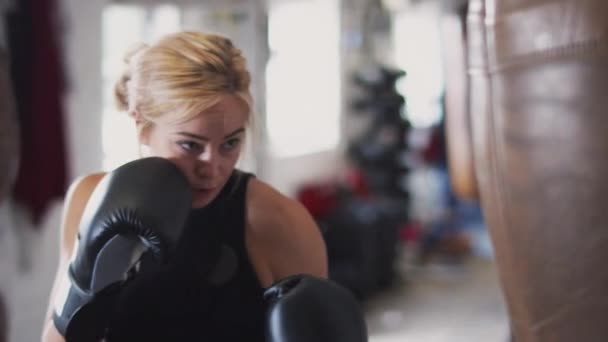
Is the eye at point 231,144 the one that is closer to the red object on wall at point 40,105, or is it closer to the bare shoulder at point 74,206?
the bare shoulder at point 74,206

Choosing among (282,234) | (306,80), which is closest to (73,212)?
(282,234)

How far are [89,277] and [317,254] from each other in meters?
0.29

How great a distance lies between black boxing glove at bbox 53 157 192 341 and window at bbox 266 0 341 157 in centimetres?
178

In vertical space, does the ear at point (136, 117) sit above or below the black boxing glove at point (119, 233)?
above

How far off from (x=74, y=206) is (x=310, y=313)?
1.09ft

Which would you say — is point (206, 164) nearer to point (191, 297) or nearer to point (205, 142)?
point (205, 142)

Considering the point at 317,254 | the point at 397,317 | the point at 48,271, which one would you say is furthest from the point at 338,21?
the point at 317,254

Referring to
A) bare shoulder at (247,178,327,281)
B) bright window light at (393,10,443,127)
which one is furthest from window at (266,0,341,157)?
bare shoulder at (247,178,327,281)

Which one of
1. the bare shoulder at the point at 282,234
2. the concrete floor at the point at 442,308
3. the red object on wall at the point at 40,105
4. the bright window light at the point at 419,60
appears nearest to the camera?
the bare shoulder at the point at 282,234

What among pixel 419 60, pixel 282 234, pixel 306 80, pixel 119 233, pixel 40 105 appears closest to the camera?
pixel 119 233

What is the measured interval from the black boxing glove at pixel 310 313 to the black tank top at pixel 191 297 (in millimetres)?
54

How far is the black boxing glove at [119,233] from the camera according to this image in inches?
31.5

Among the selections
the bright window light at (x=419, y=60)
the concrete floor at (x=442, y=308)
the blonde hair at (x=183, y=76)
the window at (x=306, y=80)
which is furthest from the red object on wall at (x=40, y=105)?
the bright window light at (x=419, y=60)

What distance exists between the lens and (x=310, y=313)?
861mm
